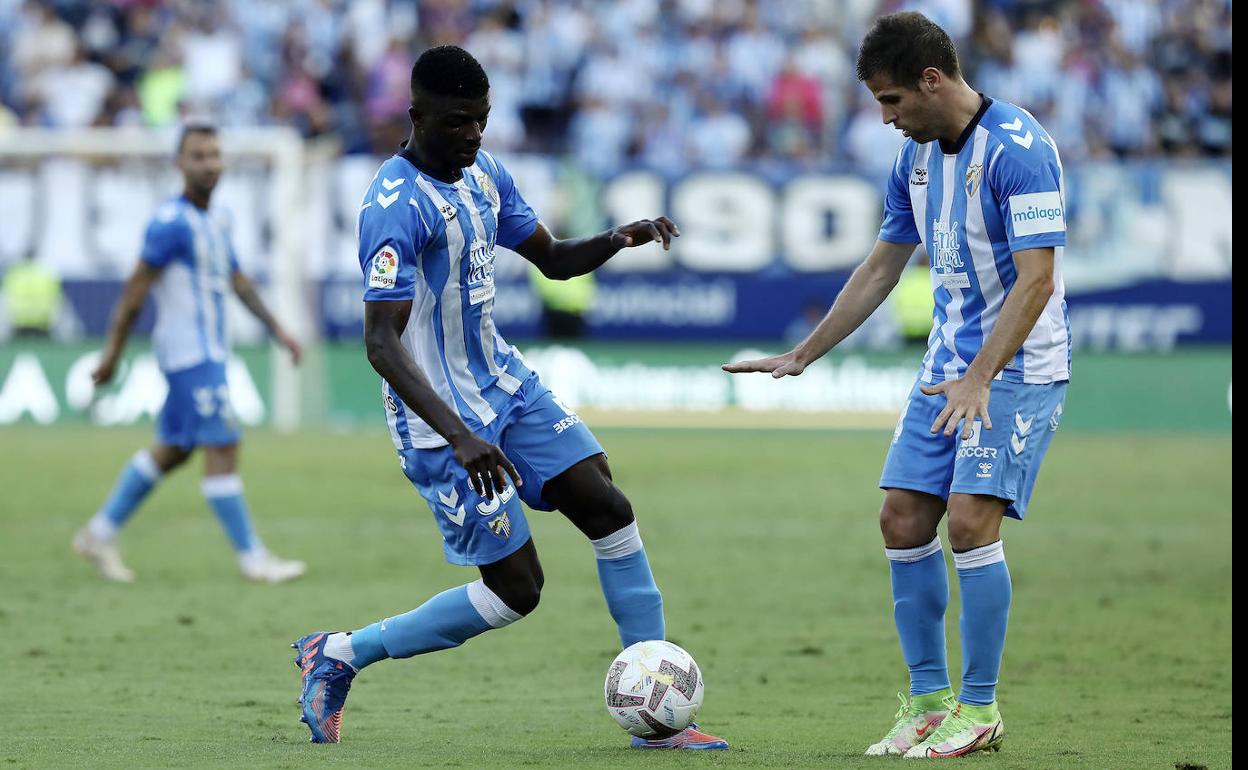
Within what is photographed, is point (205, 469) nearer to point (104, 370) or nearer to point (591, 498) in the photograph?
point (104, 370)

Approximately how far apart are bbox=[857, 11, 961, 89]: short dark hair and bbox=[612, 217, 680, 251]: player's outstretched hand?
0.85 metres

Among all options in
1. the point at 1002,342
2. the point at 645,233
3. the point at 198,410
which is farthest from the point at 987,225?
the point at 198,410

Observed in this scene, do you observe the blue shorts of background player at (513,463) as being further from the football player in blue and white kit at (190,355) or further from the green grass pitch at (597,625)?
the football player in blue and white kit at (190,355)

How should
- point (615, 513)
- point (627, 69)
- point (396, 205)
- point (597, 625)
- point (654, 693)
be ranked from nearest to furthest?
1. point (396, 205)
2. point (654, 693)
3. point (615, 513)
4. point (597, 625)
5. point (627, 69)

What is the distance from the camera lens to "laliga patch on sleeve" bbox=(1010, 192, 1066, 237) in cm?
530

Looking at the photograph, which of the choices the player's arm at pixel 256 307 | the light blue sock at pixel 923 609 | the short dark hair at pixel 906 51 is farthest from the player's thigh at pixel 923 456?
the player's arm at pixel 256 307

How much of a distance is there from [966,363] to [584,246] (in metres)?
1.37

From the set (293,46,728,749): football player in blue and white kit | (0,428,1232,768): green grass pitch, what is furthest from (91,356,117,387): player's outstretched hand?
(293,46,728,749): football player in blue and white kit

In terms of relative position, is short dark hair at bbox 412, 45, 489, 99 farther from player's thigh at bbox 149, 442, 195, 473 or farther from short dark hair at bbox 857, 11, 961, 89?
player's thigh at bbox 149, 442, 195, 473

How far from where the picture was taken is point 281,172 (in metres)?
19.1

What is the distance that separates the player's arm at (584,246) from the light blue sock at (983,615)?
1.45m

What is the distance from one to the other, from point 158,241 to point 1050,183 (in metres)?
5.95

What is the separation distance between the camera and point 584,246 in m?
6.07

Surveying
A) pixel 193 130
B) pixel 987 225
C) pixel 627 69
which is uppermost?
pixel 627 69
